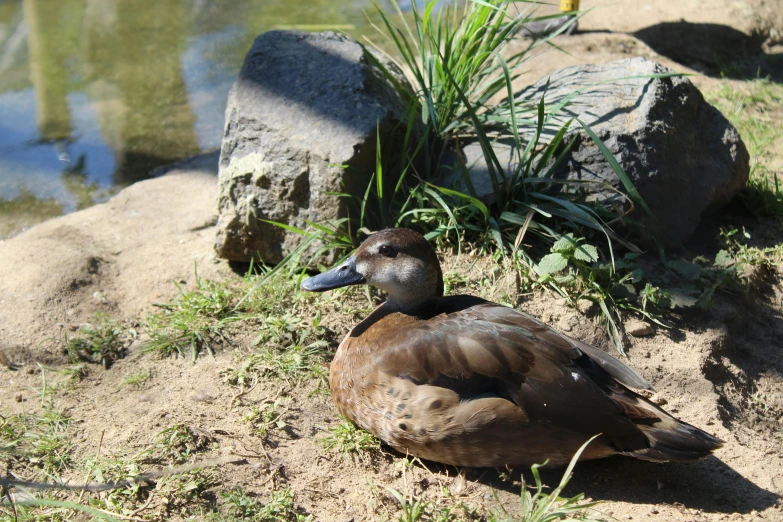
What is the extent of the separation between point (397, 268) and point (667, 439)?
4.02 ft

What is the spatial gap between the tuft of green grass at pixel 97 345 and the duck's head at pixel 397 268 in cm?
103

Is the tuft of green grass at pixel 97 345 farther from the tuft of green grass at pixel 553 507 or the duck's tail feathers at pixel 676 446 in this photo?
the duck's tail feathers at pixel 676 446

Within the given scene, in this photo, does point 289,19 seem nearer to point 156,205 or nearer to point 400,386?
point 156,205

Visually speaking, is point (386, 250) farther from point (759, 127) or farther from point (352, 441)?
point (759, 127)

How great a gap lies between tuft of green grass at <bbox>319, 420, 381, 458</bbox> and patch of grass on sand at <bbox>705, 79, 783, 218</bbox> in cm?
280

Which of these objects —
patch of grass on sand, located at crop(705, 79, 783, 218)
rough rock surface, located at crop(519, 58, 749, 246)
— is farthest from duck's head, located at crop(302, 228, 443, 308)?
patch of grass on sand, located at crop(705, 79, 783, 218)

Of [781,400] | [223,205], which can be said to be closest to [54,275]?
[223,205]

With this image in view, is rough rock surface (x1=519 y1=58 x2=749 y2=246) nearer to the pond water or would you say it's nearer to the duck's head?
the duck's head

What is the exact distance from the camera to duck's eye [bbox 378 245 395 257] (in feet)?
10.2

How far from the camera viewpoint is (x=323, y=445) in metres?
2.95

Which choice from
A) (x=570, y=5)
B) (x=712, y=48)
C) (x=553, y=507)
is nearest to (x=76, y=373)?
(x=553, y=507)

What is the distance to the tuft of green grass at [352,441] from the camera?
293 centimetres

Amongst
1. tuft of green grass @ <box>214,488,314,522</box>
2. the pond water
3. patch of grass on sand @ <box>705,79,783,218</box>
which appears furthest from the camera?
the pond water

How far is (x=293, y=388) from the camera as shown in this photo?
3252 mm
